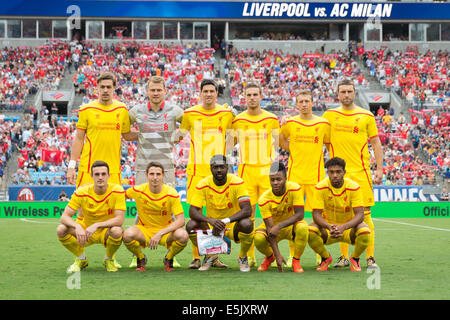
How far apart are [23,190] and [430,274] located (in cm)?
1645

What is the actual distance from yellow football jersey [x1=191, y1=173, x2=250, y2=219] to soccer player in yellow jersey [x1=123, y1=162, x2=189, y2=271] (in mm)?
266

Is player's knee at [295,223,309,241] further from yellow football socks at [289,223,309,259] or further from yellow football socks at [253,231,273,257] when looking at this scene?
yellow football socks at [253,231,273,257]

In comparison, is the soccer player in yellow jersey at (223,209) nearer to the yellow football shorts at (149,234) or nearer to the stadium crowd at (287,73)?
the yellow football shorts at (149,234)

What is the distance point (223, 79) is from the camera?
34594mm

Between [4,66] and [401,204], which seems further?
[4,66]

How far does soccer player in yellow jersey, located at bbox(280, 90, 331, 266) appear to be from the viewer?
26.3 feet

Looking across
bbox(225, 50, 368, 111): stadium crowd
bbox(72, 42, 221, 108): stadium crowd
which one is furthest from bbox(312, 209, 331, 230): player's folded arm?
bbox(72, 42, 221, 108): stadium crowd

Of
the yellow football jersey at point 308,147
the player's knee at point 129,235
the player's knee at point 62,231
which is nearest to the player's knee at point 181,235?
the player's knee at point 129,235

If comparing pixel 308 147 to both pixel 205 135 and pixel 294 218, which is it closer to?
pixel 294 218

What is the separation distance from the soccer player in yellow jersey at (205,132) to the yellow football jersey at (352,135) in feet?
4.42

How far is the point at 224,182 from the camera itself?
24.2 feet

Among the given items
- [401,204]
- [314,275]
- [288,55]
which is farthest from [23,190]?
[288,55]

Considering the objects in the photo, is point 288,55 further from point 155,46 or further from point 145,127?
point 145,127

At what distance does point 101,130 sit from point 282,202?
2.41 m
